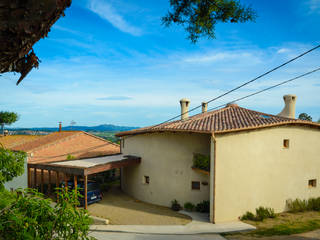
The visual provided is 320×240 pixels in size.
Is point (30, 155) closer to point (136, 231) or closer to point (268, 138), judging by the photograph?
point (136, 231)

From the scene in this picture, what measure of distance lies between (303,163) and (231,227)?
776 centimetres

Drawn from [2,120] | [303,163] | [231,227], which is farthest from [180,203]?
[2,120]

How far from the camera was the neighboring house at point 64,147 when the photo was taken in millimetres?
21609

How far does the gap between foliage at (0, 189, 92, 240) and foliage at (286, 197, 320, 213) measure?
16344mm

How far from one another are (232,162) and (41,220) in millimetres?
12418

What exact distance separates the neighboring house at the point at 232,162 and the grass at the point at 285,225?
99 cm

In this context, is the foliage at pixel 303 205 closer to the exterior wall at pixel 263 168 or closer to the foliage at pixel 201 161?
the exterior wall at pixel 263 168

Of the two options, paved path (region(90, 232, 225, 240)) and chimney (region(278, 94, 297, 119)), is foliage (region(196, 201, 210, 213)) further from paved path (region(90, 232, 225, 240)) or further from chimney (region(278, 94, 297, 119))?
chimney (region(278, 94, 297, 119))

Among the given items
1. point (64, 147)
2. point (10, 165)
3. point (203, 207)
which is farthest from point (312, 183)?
point (64, 147)

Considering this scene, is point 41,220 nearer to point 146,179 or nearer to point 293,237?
point 293,237

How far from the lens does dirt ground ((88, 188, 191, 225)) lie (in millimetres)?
13527

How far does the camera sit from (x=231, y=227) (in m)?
12.5

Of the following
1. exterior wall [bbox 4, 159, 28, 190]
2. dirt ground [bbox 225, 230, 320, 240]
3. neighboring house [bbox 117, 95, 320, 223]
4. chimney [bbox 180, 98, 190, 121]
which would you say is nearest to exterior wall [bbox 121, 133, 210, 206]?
neighboring house [bbox 117, 95, 320, 223]

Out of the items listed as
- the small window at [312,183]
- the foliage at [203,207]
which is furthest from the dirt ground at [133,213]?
the small window at [312,183]
